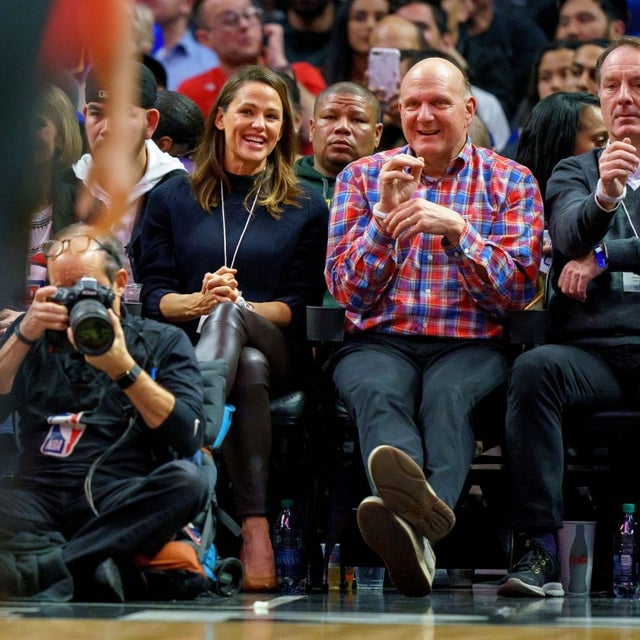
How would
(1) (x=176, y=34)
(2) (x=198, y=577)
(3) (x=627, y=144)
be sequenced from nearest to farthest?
(2) (x=198, y=577)
(3) (x=627, y=144)
(1) (x=176, y=34)

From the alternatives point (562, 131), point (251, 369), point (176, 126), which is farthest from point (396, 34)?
point (251, 369)

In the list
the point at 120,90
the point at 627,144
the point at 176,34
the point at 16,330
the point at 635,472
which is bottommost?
the point at 635,472

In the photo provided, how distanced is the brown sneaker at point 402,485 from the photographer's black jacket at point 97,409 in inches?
18.7

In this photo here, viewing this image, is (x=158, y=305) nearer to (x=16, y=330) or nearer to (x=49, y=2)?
(x=16, y=330)

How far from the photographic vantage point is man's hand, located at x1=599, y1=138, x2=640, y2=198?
13.0 ft

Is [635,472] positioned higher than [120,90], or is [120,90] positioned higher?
[120,90]

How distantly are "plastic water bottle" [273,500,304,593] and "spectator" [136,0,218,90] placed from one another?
2849 millimetres

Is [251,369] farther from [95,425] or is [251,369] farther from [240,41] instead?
[240,41]

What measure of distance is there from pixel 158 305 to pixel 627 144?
1.54 m

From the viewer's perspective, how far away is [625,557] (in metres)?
4.17

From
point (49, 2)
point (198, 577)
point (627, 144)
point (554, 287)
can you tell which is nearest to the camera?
point (49, 2)

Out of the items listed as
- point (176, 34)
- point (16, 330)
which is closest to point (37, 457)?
point (16, 330)

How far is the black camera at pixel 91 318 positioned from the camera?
3.38 meters

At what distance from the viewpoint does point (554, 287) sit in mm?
4324
